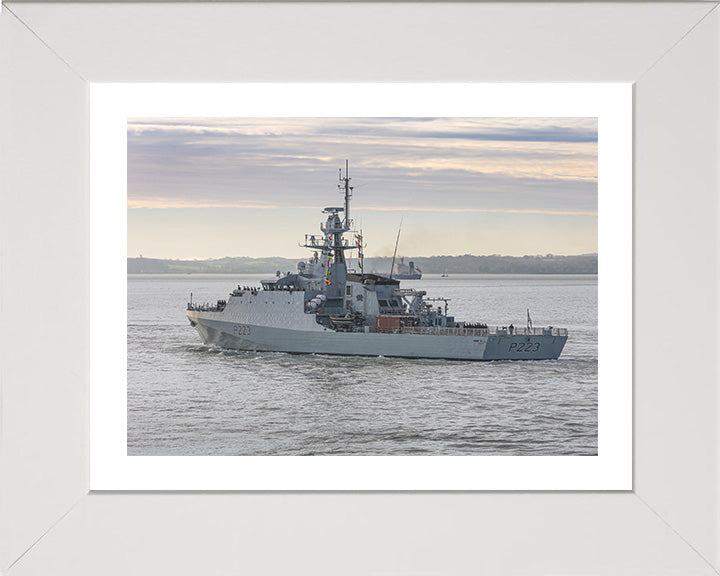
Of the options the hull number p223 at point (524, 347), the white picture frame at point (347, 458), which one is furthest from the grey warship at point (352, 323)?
the white picture frame at point (347, 458)

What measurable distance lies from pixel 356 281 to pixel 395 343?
1.63 m

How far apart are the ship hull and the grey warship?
2cm

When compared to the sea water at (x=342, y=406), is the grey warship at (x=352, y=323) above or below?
above

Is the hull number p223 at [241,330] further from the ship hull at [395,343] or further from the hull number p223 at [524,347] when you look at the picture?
the hull number p223 at [524,347]

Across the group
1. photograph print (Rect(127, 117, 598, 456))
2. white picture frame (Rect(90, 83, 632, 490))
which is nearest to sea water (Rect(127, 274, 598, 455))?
photograph print (Rect(127, 117, 598, 456))

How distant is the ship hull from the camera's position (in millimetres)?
11062

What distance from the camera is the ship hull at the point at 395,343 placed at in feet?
36.3
